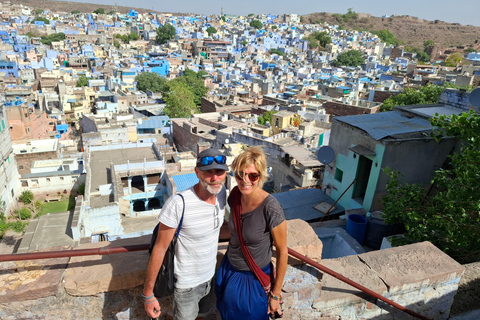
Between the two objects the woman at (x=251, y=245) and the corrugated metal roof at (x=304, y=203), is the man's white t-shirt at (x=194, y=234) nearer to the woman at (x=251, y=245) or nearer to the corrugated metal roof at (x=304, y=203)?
the woman at (x=251, y=245)

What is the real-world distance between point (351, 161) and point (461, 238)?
411 centimetres

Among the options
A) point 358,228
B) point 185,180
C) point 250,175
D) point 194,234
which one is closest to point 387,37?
point 185,180

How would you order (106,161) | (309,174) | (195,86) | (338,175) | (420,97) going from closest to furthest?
1. (338,175)
2. (309,174)
3. (106,161)
4. (420,97)
5. (195,86)

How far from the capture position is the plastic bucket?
7086mm

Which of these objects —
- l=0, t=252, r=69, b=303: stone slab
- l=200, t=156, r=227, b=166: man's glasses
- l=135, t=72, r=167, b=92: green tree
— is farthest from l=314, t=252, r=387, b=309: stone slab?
l=135, t=72, r=167, b=92: green tree

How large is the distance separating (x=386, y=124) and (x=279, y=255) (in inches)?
277

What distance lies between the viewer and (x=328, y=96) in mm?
38094

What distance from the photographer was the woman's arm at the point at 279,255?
228 cm

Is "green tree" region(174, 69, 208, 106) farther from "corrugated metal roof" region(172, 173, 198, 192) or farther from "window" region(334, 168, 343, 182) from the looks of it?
"window" region(334, 168, 343, 182)

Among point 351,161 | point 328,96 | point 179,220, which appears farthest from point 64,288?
point 328,96

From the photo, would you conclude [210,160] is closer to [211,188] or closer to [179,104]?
[211,188]

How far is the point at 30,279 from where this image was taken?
2.35 m

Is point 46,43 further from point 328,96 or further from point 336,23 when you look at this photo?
point 336,23

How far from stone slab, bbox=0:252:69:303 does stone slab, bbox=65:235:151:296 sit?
8 centimetres
